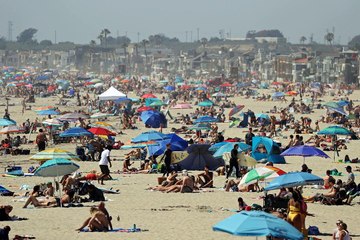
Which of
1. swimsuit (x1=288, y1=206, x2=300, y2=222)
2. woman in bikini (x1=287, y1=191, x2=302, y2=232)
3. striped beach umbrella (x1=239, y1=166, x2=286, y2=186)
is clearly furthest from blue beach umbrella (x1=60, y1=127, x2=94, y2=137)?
swimsuit (x1=288, y1=206, x2=300, y2=222)

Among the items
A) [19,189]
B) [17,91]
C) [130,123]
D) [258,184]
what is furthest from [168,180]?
[17,91]

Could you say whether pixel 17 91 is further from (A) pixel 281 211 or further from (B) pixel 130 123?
(A) pixel 281 211

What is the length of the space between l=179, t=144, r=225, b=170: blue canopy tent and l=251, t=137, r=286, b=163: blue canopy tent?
1.21 metres

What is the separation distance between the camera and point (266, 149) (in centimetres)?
2278

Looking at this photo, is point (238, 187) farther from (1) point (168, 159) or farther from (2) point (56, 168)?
(2) point (56, 168)

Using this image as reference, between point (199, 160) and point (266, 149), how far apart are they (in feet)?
7.16

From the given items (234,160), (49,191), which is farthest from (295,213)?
(234,160)

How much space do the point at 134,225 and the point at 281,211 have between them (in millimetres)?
2321

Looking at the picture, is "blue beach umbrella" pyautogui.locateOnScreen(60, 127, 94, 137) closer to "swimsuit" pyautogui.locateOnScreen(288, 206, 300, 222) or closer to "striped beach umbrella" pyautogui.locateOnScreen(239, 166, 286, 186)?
"striped beach umbrella" pyautogui.locateOnScreen(239, 166, 286, 186)

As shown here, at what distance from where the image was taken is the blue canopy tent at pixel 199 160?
21.3m

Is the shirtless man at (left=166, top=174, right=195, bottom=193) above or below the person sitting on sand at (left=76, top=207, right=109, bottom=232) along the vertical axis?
below

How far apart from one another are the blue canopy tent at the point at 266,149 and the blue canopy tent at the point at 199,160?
1211 mm

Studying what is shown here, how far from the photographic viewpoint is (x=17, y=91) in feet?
236

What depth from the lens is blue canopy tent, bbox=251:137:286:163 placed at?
22.2 meters
